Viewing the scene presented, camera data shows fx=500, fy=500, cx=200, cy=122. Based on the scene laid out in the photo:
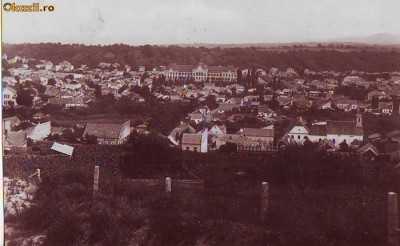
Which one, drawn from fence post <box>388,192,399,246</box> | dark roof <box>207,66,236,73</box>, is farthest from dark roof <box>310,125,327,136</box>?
dark roof <box>207,66,236,73</box>

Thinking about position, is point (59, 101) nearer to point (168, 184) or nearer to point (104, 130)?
point (104, 130)

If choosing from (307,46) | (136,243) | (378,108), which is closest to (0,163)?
(136,243)

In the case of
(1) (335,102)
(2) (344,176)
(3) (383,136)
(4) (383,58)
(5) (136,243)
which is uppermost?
(4) (383,58)

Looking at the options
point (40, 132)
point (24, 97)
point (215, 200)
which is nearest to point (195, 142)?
point (215, 200)

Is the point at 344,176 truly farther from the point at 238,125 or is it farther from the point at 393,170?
the point at 238,125

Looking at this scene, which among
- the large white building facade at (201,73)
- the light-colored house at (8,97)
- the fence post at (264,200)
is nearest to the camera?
the fence post at (264,200)

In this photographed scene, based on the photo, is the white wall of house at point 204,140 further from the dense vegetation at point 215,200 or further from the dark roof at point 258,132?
the dark roof at point 258,132

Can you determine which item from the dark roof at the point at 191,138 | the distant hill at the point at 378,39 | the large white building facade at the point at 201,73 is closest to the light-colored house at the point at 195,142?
the dark roof at the point at 191,138
